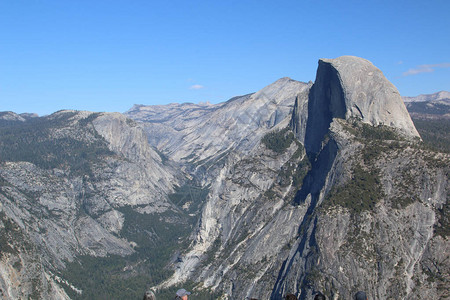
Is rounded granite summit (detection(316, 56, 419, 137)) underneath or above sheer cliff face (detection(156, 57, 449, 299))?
above

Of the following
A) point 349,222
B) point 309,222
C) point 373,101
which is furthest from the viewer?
point 373,101

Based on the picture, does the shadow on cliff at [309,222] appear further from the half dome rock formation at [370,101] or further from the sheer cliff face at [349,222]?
the half dome rock formation at [370,101]

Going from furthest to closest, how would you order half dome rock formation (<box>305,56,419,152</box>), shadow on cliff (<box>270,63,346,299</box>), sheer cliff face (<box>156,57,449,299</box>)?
half dome rock formation (<box>305,56,419,152</box>) → shadow on cliff (<box>270,63,346,299</box>) → sheer cliff face (<box>156,57,449,299</box>)

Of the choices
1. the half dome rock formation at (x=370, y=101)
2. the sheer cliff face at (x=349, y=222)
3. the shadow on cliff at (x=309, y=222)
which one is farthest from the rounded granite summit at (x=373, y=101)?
the shadow on cliff at (x=309, y=222)

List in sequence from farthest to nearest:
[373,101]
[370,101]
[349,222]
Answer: [370,101] < [373,101] < [349,222]

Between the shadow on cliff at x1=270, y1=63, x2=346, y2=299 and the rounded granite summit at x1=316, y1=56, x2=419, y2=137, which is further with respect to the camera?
the rounded granite summit at x1=316, y1=56, x2=419, y2=137

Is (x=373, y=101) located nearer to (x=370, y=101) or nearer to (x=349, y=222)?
(x=370, y=101)

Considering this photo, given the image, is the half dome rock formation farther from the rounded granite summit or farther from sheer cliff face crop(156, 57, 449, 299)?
sheer cliff face crop(156, 57, 449, 299)

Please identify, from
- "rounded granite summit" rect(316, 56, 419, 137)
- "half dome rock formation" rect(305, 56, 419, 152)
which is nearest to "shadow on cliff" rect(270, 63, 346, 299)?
"half dome rock formation" rect(305, 56, 419, 152)

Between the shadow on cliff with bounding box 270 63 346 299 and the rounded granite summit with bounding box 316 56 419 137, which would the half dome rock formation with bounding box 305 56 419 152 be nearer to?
the rounded granite summit with bounding box 316 56 419 137

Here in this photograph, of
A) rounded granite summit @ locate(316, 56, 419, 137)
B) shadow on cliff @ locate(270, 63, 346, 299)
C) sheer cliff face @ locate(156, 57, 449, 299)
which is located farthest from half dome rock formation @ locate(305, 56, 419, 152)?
shadow on cliff @ locate(270, 63, 346, 299)

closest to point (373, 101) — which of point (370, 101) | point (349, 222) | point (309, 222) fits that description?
point (370, 101)

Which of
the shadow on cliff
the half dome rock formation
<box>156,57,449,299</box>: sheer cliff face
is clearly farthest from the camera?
the half dome rock formation
